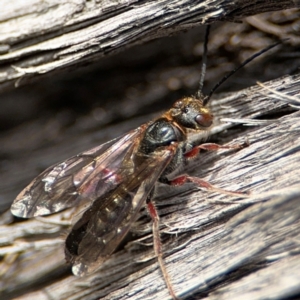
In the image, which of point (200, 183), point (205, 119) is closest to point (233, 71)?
point (205, 119)

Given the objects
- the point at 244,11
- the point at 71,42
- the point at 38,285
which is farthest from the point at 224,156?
the point at 38,285

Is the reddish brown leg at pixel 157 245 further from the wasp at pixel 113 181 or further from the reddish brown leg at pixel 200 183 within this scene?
the reddish brown leg at pixel 200 183

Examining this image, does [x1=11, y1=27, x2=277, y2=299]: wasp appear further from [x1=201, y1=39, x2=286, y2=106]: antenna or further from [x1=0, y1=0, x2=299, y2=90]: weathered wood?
[x1=0, y1=0, x2=299, y2=90]: weathered wood

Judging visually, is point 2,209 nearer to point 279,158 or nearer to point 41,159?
point 41,159

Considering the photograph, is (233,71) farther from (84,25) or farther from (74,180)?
(74,180)

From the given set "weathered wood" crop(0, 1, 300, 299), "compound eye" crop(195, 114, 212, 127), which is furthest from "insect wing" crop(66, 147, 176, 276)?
"compound eye" crop(195, 114, 212, 127)
